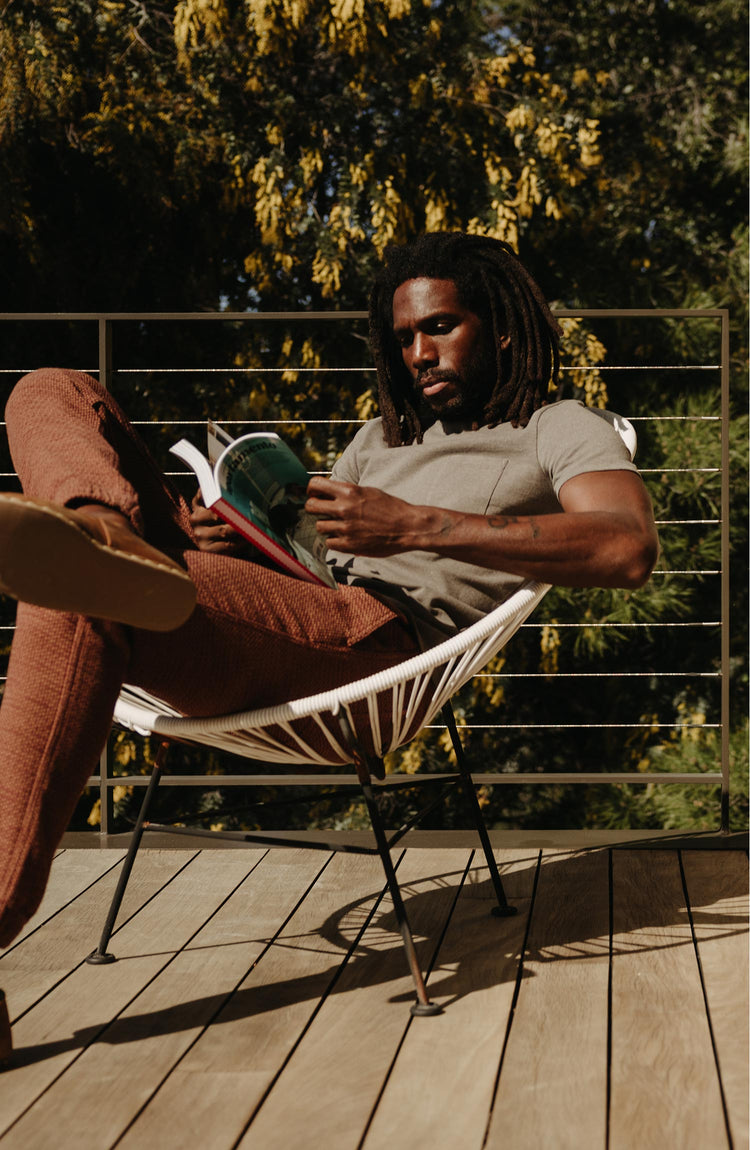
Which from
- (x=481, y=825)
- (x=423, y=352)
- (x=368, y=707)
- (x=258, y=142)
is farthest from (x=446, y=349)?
(x=258, y=142)

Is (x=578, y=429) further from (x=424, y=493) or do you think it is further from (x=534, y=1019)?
(x=534, y=1019)

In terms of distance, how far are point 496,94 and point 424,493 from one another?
16.5 ft

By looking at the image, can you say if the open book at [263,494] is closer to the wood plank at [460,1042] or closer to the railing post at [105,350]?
the wood plank at [460,1042]

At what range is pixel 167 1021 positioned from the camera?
1.66 m

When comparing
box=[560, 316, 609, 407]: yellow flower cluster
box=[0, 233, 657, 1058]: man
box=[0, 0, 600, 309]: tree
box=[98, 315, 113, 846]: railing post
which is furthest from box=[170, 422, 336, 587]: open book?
box=[0, 0, 600, 309]: tree

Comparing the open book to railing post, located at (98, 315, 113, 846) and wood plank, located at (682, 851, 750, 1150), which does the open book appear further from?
railing post, located at (98, 315, 113, 846)

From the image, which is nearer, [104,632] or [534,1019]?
[104,632]

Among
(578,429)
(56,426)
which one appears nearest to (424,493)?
(578,429)

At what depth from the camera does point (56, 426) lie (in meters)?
1.53

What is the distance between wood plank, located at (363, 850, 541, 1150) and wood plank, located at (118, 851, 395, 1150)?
6.1 inches

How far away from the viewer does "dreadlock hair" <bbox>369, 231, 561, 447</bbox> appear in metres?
2.02

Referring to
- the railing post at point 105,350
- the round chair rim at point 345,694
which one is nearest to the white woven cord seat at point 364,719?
the round chair rim at point 345,694

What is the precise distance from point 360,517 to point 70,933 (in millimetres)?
928

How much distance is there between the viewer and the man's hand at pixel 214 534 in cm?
179
